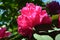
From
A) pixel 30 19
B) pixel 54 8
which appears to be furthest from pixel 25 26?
pixel 54 8

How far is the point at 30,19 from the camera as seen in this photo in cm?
107

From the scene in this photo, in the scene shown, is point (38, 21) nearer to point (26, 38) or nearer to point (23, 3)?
point (26, 38)

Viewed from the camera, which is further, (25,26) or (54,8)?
(54,8)

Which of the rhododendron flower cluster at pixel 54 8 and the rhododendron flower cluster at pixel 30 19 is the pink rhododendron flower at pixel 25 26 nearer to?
the rhododendron flower cluster at pixel 30 19

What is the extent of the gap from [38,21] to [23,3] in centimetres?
89

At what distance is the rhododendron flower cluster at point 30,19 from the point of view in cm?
105

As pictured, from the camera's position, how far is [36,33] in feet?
3.24

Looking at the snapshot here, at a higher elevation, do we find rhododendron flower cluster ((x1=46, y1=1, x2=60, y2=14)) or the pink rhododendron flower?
rhododendron flower cluster ((x1=46, y1=1, x2=60, y2=14))

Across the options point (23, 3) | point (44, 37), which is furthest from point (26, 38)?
point (23, 3)

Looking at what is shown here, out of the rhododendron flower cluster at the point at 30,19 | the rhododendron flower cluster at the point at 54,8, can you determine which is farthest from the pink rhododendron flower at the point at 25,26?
the rhododendron flower cluster at the point at 54,8

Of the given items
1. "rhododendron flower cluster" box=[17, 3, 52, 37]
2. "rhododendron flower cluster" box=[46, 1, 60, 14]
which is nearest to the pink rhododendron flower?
"rhododendron flower cluster" box=[17, 3, 52, 37]

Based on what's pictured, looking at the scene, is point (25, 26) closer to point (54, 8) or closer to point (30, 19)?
point (30, 19)

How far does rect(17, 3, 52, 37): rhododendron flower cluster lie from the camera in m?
1.05

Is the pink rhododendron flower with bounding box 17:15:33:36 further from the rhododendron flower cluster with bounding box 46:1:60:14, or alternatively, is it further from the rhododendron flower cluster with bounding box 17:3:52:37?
the rhododendron flower cluster with bounding box 46:1:60:14
